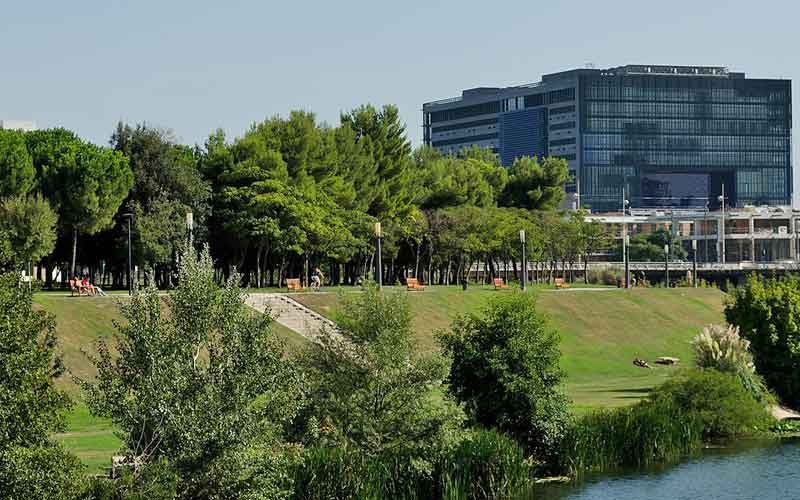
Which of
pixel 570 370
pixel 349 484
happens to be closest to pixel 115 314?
pixel 570 370

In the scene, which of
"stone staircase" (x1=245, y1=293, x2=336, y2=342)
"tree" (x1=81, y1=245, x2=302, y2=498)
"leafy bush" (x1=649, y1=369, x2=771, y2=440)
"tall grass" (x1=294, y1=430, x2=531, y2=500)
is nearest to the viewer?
"tree" (x1=81, y1=245, x2=302, y2=498)

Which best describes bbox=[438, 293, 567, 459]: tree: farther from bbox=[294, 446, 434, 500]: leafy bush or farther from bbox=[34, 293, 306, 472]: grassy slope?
bbox=[294, 446, 434, 500]: leafy bush

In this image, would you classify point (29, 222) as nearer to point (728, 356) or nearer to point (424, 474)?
point (728, 356)

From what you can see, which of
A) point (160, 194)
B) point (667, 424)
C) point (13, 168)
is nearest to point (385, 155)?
point (160, 194)

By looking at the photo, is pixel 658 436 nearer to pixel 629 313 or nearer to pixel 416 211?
pixel 629 313

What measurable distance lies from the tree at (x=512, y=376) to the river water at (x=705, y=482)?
1.95 metres

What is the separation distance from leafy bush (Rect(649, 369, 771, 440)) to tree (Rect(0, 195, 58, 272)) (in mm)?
43853

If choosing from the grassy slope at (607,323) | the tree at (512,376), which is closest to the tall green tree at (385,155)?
the grassy slope at (607,323)

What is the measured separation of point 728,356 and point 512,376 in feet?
54.6

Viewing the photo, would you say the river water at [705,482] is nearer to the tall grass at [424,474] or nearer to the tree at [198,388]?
the tall grass at [424,474]

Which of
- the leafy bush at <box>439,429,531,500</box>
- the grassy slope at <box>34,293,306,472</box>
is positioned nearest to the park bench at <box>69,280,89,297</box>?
the grassy slope at <box>34,293,306,472</box>

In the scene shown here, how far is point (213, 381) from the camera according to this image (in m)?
28.5

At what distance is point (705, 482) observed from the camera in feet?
141

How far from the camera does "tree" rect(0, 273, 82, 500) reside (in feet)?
83.7
